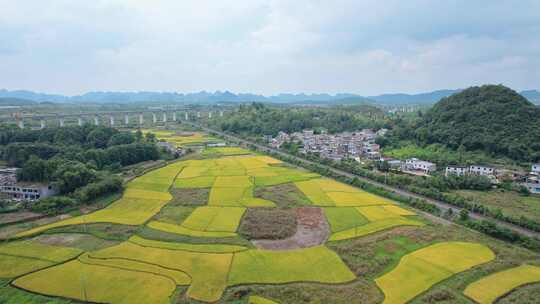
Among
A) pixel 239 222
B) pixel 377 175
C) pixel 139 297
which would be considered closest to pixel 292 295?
pixel 139 297

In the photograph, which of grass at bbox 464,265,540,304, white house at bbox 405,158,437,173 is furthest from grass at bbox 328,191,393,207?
white house at bbox 405,158,437,173

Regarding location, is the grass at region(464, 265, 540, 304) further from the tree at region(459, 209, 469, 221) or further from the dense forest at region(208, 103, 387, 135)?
the dense forest at region(208, 103, 387, 135)

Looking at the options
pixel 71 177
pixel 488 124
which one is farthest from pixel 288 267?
pixel 488 124

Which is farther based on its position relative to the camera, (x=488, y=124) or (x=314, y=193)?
(x=488, y=124)

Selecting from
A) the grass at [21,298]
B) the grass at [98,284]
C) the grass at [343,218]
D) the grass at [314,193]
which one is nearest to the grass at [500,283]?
the grass at [343,218]

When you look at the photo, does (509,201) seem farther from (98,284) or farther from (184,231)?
(98,284)

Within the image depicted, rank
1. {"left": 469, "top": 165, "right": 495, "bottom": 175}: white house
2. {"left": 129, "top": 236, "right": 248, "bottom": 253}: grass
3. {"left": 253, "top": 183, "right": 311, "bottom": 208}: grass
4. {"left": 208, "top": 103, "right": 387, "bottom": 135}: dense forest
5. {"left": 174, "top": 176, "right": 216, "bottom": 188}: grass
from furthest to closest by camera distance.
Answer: {"left": 208, "top": 103, "right": 387, "bottom": 135}: dense forest, {"left": 469, "top": 165, "right": 495, "bottom": 175}: white house, {"left": 174, "top": 176, "right": 216, "bottom": 188}: grass, {"left": 253, "top": 183, "right": 311, "bottom": 208}: grass, {"left": 129, "top": 236, "right": 248, "bottom": 253}: grass

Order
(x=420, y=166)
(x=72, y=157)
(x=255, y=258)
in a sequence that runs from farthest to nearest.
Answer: (x=420, y=166) → (x=72, y=157) → (x=255, y=258)
